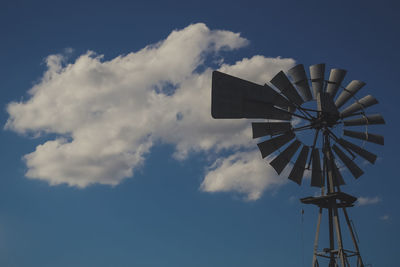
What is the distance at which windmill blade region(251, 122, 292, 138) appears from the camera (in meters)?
19.4

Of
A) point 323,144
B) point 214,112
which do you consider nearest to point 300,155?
point 323,144

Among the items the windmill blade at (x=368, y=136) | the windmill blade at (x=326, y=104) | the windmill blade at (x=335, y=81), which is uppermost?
the windmill blade at (x=335, y=81)

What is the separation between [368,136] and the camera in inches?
802

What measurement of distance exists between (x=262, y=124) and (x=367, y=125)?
5.23m

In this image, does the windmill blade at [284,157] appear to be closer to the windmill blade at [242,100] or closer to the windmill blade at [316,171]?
the windmill blade at [316,171]

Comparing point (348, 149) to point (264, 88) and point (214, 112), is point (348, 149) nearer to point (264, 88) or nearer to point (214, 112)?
point (264, 88)

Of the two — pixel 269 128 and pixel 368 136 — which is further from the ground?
pixel 269 128

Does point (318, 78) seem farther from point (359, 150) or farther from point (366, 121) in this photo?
point (359, 150)

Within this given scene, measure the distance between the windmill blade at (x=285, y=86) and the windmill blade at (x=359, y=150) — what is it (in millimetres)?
2864

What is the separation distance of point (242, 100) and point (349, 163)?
6.29m

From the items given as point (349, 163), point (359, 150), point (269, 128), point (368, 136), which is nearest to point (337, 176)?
point (349, 163)

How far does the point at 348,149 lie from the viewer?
20.4m

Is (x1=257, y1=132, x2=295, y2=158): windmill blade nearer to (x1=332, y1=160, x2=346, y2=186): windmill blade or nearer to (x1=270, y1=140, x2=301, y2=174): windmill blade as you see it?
(x1=270, y1=140, x2=301, y2=174): windmill blade

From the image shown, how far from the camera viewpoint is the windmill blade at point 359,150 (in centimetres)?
2033
